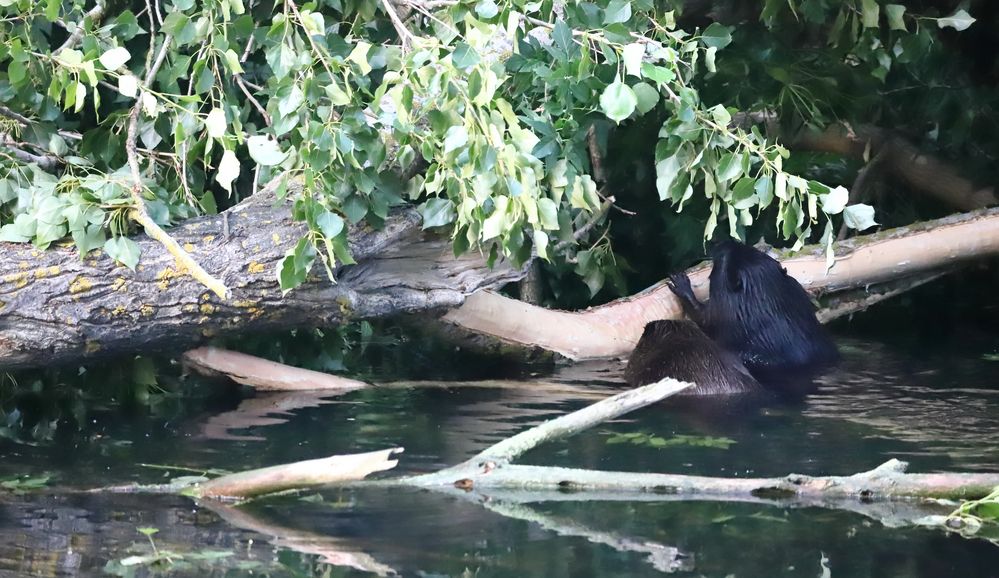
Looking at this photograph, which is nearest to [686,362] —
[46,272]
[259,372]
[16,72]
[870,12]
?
[870,12]

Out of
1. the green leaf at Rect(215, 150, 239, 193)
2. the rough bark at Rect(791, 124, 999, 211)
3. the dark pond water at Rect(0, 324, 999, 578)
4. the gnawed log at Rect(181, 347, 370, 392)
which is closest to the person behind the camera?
the dark pond water at Rect(0, 324, 999, 578)

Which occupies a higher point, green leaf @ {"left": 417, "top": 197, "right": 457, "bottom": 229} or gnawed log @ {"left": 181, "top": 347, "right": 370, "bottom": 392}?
green leaf @ {"left": 417, "top": 197, "right": 457, "bottom": 229}

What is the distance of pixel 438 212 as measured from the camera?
4.74 metres

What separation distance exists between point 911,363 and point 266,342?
361cm

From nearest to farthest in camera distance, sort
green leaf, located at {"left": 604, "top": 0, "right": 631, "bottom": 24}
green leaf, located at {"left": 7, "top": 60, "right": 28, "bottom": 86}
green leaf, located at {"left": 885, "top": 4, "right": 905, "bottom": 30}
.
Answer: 1. green leaf, located at {"left": 604, "top": 0, "right": 631, "bottom": 24}
2. green leaf, located at {"left": 7, "top": 60, "right": 28, "bottom": 86}
3. green leaf, located at {"left": 885, "top": 4, "right": 905, "bottom": 30}

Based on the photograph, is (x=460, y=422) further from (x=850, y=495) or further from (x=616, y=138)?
(x=616, y=138)

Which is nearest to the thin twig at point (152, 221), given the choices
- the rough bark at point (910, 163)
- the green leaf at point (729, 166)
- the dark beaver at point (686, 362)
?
the green leaf at point (729, 166)

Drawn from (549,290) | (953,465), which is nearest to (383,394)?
(549,290)

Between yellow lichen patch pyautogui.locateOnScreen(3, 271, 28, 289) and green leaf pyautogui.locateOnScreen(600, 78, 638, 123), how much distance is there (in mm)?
2250

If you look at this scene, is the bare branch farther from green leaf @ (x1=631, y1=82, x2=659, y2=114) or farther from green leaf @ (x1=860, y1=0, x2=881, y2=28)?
green leaf @ (x1=860, y1=0, x2=881, y2=28)

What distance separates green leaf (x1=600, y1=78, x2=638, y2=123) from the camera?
3664 mm

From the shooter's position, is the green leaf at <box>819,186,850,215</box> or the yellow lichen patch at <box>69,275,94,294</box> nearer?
the green leaf at <box>819,186,850,215</box>

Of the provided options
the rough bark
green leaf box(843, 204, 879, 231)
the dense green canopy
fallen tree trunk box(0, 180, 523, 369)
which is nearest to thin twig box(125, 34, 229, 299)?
the dense green canopy

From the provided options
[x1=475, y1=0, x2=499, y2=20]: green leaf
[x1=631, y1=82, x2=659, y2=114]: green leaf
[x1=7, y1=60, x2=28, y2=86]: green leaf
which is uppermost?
[x1=7, y1=60, x2=28, y2=86]: green leaf
